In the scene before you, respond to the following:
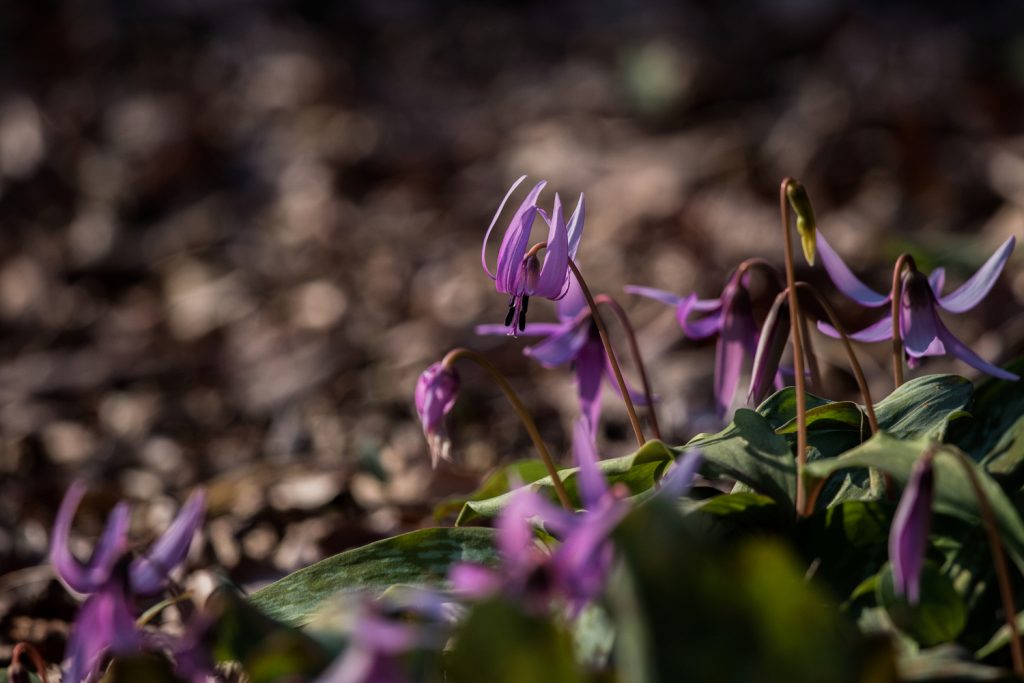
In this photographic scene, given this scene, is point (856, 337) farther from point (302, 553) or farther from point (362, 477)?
point (362, 477)

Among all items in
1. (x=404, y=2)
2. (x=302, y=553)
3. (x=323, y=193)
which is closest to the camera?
(x=302, y=553)

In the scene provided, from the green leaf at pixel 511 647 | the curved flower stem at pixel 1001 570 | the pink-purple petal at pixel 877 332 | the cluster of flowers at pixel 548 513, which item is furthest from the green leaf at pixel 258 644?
the pink-purple petal at pixel 877 332

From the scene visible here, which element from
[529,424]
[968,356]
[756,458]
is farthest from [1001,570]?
[529,424]

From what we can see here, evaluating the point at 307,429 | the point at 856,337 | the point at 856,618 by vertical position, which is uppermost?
the point at 856,337

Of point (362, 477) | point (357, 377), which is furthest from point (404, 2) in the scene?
point (362, 477)

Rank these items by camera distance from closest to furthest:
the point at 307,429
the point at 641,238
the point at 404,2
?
the point at 307,429
the point at 641,238
the point at 404,2

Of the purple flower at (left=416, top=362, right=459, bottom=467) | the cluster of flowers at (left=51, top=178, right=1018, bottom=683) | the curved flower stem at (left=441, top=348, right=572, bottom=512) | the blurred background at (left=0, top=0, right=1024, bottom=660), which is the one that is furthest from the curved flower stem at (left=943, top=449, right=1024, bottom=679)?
the blurred background at (left=0, top=0, right=1024, bottom=660)

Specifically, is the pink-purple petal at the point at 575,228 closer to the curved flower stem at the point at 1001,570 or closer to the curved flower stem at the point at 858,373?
the curved flower stem at the point at 858,373
